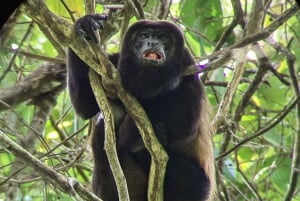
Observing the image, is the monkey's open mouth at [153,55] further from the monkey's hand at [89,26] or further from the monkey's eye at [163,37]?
the monkey's hand at [89,26]

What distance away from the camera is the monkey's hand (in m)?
2.13

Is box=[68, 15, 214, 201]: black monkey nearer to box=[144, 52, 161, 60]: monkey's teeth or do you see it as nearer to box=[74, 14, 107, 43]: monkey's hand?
box=[144, 52, 161, 60]: monkey's teeth

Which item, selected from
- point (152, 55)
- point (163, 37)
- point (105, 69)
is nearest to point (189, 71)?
point (105, 69)

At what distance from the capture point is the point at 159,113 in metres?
3.04

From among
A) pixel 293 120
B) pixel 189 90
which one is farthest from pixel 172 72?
pixel 293 120

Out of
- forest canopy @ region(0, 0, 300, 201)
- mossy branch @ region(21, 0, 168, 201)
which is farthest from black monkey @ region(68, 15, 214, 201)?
mossy branch @ region(21, 0, 168, 201)

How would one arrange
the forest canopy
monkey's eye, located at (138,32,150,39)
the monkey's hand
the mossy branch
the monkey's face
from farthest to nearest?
monkey's eye, located at (138,32,150,39) < the monkey's face < the forest canopy < the monkey's hand < the mossy branch

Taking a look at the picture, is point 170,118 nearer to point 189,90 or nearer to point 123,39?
point 189,90

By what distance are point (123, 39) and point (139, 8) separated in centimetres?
24

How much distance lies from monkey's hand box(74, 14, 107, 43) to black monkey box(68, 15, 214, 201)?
0.61m

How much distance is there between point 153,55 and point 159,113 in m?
0.35

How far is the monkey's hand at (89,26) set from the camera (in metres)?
2.13

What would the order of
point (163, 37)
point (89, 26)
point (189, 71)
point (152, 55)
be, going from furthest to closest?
1. point (163, 37)
2. point (152, 55)
3. point (189, 71)
4. point (89, 26)

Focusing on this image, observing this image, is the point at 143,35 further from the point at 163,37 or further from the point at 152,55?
the point at 152,55
